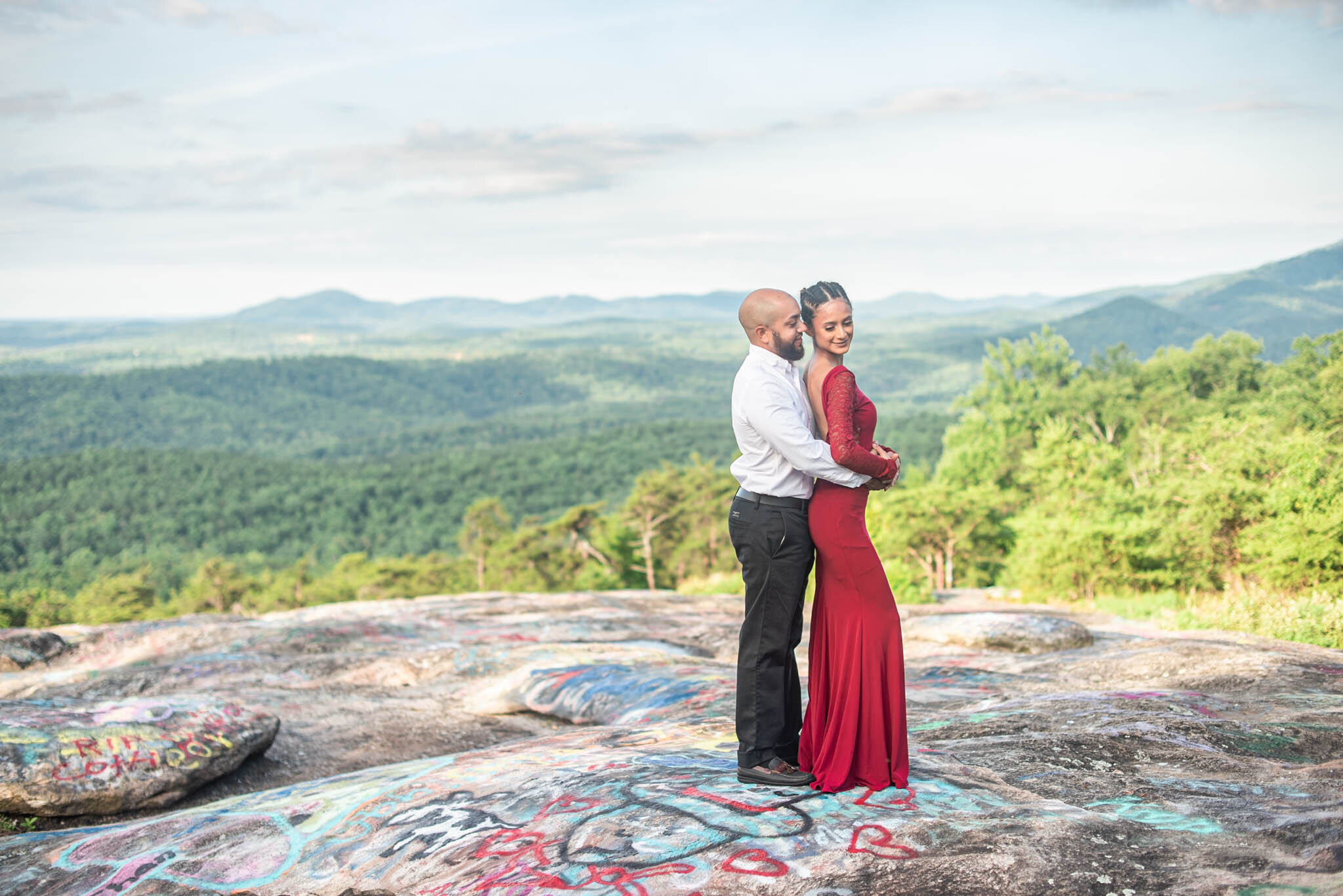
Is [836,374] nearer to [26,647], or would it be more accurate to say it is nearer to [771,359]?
[771,359]

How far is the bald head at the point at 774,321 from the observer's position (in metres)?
4.76

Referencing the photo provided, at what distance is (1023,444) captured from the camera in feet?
177

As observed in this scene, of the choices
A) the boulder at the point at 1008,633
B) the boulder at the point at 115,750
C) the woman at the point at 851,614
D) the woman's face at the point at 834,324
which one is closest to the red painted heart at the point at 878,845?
the woman at the point at 851,614

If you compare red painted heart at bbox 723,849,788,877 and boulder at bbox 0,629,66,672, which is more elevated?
red painted heart at bbox 723,849,788,877

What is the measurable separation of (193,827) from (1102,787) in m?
5.82

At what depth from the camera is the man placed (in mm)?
4652

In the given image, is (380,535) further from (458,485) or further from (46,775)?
(46,775)

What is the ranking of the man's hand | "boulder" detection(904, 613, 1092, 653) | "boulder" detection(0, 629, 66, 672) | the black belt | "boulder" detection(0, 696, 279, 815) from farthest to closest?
"boulder" detection(0, 629, 66, 672) → "boulder" detection(904, 613, 1092, 653) → "boulder" detection(0, 696, 279, 815) → the black belt → the man's hand

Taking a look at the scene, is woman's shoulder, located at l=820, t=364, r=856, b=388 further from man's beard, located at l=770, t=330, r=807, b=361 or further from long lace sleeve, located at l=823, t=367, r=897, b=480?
man's beard, located at l=770, t=330, r=807, b=361

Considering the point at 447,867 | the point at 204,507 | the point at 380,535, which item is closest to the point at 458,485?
the point at 380,535

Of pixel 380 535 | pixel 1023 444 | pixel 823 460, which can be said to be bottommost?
pixel 380 535

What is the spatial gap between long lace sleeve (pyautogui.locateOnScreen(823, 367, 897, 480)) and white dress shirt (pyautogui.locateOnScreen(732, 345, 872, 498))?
0.26 feet

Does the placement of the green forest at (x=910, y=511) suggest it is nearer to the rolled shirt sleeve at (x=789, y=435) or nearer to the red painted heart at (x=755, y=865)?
the rolled shirt sleeve at (x=789, y=435)

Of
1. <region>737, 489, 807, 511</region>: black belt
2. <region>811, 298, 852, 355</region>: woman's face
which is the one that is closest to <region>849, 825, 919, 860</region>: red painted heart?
<region>737, 489, 807, 511</region>: black belt
